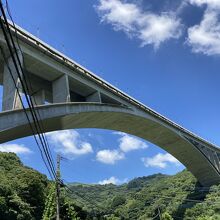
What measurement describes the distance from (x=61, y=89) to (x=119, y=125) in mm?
11924

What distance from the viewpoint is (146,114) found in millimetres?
37312

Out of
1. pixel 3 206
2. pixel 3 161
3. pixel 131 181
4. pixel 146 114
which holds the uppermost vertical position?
pixel 131 181

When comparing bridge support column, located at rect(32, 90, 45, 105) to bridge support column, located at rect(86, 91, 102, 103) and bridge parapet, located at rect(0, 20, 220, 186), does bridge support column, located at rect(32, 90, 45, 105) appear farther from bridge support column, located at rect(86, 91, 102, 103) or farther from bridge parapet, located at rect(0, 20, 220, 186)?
bridge support column, located at rect(86, 91, 102, 103)

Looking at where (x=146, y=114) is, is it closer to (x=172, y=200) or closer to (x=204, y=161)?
(x=204, y=161)

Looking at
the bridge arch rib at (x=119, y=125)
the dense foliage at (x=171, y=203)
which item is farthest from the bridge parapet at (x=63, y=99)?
the dense foliage at (x=171, y=203)

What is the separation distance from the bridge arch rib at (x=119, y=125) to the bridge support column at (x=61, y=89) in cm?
92

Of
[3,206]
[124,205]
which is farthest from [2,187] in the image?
[124,205]

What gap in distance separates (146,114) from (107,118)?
6697 millimetres

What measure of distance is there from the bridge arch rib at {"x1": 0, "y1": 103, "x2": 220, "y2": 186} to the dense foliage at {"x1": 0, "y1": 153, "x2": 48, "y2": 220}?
15824mm

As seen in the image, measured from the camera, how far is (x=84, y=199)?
1993 inches

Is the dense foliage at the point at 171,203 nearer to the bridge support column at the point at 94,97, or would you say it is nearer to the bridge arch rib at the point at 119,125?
the bridge arch rib at the point at 119,125

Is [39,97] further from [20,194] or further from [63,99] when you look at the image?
[20,194]

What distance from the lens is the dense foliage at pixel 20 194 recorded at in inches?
1722

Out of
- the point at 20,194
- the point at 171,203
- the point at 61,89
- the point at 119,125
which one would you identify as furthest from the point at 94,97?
the point at 171,203
